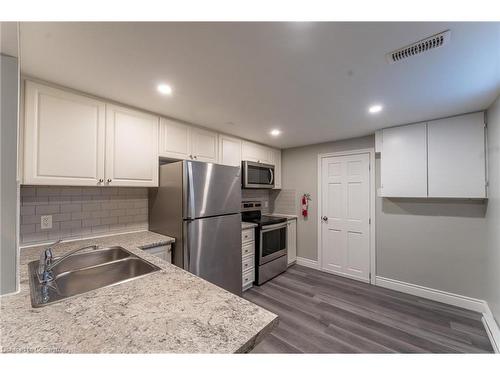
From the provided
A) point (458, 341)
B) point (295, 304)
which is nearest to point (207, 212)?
point (295, 304)

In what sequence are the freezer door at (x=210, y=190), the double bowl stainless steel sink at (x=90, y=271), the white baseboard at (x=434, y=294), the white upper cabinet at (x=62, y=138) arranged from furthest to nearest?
the white baseboard at (x=434, y=294) < the freezer door at (x=210, y=190) < the white upper cabinet at (x=62, y=138) < the double bowl stainless steel sink at (x=90, y=271)

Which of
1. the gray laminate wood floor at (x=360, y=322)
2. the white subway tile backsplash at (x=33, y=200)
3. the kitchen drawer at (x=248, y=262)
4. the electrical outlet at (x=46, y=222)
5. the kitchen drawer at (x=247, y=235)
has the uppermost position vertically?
the white subway tile backsplash at (x=33, y=200)

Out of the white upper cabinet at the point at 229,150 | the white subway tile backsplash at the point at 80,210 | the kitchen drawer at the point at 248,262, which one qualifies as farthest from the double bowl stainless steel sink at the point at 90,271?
the white upper cabinet at the point at 229,150

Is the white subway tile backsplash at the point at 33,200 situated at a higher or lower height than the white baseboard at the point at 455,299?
higher

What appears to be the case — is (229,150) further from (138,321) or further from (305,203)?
(138,321)

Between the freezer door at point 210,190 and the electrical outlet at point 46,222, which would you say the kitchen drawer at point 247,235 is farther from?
the electrical outlet at point 46,222

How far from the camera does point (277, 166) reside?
3941 mm

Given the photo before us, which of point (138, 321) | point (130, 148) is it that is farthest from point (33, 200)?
point (138, 321)

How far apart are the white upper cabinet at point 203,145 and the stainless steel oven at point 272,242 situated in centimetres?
129

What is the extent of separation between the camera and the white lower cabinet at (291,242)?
3.59 metres

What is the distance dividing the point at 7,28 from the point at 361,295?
12.2 feet

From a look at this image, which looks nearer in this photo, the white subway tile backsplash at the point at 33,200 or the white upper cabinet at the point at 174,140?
the white subway tile backsplash at the point at 33,200

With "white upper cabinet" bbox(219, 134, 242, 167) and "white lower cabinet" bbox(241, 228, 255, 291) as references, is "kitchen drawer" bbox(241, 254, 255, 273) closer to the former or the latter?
"white lower cabinet" bbox(241, 228, 255, 291)

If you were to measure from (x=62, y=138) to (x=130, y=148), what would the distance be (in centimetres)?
50
